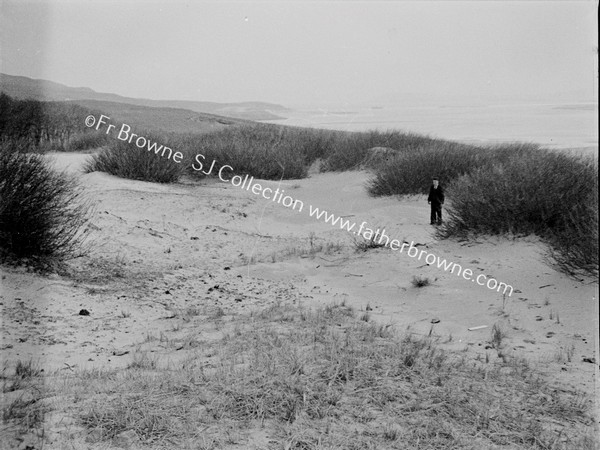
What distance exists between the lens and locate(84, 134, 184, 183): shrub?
12469 mm

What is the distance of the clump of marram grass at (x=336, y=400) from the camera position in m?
2.74

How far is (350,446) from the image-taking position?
2631 mm

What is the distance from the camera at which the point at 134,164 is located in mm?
12516

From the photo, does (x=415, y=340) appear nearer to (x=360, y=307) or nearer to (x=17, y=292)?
(x=360, y=307)

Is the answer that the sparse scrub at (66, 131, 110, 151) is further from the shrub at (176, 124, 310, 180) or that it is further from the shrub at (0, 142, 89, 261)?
the shrub at (0, 142, 89, 261)

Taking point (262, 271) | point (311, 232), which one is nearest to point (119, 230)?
point (262, 271)

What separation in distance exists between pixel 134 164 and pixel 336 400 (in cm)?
1066

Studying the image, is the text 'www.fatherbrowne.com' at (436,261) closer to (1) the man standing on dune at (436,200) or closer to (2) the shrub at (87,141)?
(1) the man standing on dune at (436,200)

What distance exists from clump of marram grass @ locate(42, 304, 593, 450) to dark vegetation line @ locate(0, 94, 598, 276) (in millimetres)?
2251

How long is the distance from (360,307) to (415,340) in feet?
3.75

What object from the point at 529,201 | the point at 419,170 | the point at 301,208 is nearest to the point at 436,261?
the point at 529,201

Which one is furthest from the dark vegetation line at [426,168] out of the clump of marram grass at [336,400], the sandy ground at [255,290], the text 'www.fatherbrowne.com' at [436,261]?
the clump of marram grass at [336,400]

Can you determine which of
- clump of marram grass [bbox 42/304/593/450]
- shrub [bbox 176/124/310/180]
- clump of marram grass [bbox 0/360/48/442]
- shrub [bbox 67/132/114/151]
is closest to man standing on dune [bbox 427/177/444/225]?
clump of marram grass [bbox 42/304/593/450]

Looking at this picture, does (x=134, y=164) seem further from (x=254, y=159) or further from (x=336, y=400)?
(x=336, y=400)
